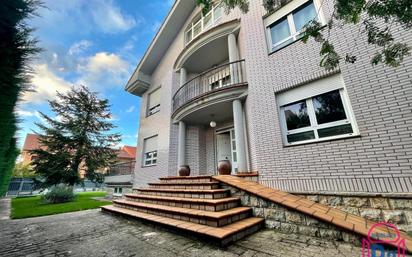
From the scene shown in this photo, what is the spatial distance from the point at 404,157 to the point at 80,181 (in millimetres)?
18294

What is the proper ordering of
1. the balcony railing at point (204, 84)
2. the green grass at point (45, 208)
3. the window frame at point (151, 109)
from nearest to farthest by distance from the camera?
the green grass at point (45, 208) < the balcony railing at point (204, 84) < the window frame at point (151, 109)

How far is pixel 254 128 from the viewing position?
18.5 ft

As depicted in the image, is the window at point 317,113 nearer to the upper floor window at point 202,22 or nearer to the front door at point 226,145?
the front door at point 226,145

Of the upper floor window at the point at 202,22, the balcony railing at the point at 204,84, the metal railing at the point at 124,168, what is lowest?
the metal railing at the point at 124,168

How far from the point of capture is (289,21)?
19.2ft

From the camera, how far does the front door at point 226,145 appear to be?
796 centimetres

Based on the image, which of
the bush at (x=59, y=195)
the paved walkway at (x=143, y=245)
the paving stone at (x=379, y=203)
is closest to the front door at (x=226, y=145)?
the paved walkway at (x=143, y=245)

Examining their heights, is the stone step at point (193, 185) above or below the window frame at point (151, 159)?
below

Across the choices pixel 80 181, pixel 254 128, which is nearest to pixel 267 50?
pixel 254 128

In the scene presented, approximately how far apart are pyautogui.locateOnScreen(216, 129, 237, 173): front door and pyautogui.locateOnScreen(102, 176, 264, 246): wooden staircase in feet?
9.93

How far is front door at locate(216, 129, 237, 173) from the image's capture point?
7.96 meters

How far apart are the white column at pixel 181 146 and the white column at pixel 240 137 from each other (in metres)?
3.25

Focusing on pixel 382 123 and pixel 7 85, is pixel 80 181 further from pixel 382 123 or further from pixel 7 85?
pixel 382 123

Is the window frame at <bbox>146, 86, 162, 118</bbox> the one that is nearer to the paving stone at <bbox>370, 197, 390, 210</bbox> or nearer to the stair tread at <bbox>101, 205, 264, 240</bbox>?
the stair tread at <bbox>101, 205, 264, 240</bbox>
